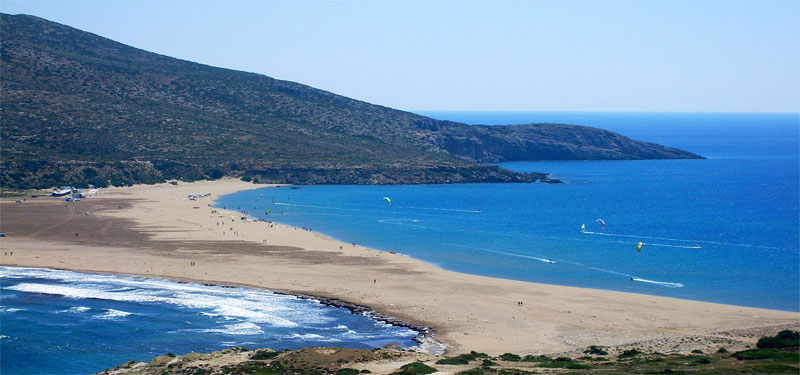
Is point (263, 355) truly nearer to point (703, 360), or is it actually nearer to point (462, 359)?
point (462, 359)

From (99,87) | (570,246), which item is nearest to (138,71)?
(99,87)

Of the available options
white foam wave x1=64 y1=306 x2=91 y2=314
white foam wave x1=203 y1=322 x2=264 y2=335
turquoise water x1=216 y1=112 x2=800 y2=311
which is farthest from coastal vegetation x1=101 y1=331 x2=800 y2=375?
turquoise water x1=216 y1=112 x2=800 y2=311

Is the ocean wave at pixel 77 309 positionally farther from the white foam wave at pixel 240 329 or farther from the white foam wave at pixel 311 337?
the white foam wave at pixel 311 337

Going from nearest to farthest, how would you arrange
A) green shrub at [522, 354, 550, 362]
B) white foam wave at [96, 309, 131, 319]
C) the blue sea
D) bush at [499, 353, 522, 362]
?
1. green shrub at [522, 354, 550, 362]
2. bush at [499, 353, 522, 362]
3. the blue sea
4. white foam wave at [96, 309, 131, 319]

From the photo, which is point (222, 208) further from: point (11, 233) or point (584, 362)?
point (584, 362)

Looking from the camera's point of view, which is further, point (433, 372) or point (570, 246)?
point (570, 246)

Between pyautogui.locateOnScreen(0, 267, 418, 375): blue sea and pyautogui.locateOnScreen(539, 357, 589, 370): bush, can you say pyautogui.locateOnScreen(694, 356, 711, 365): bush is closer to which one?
pyautogui.locateOnScreen(539, 357, 589, 370): bush

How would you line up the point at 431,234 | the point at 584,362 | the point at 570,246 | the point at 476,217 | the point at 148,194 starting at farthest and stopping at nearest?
1. the point at 148,194
2. the point at 476,217
3. the point at 431,234
4. the point at 570,246
5. the point at 584,362
